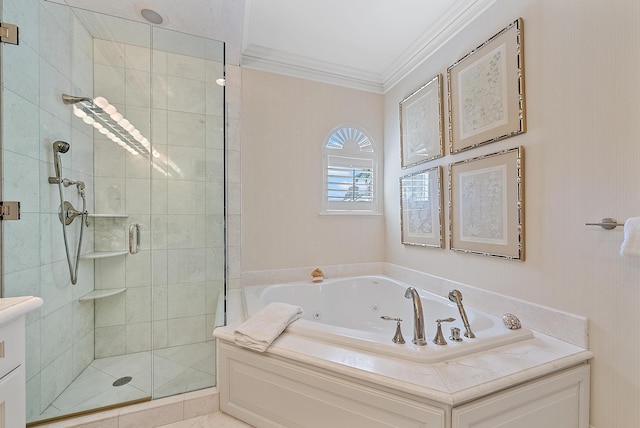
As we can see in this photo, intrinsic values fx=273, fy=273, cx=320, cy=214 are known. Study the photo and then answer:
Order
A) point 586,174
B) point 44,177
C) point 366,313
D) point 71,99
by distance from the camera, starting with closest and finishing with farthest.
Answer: point 586,174, point 44,177, point 71,99, point 366,313

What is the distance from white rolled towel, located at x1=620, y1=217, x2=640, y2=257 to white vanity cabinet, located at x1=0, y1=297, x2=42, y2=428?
2.35m

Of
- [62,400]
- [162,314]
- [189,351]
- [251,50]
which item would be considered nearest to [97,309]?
[162,314]

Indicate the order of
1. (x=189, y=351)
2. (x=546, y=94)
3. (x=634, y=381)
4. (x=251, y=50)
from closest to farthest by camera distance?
(x=634, y=381), (x=546, y=94), (x=189, y=351), (x=251, y=50)

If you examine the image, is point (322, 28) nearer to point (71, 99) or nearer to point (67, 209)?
point (71, 99)

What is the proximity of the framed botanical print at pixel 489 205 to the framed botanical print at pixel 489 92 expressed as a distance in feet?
0.51

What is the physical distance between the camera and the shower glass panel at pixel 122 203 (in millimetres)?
1632

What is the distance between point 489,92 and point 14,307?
2653mm

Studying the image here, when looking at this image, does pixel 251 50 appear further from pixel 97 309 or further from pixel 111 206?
pixel 97 309

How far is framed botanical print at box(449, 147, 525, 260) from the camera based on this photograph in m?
1.64

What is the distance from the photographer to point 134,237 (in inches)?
82.4

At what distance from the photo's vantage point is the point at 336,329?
5.04 feet

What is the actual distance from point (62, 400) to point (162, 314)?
69 cm

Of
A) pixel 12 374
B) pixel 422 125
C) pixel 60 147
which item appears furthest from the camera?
pixel 422 125

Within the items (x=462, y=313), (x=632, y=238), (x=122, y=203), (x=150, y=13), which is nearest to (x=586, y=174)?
(x=632, y=238)
